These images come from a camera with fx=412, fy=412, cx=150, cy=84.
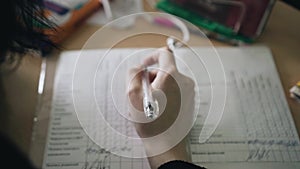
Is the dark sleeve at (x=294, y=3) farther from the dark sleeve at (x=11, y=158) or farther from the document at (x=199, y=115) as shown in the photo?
the dark sleeve at (x=11, y=158)

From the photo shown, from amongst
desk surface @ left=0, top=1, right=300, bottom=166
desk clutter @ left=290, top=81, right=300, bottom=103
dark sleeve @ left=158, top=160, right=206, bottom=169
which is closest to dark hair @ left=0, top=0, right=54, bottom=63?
desk surface @ left=0, top=1, right=300, bottom=166

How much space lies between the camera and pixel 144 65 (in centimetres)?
68

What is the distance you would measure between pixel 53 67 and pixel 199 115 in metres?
0.27

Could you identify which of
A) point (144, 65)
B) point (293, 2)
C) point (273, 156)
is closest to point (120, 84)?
point (144, 65)

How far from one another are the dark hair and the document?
4.5 inches

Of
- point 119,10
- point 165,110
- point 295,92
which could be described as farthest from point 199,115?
point 119,10

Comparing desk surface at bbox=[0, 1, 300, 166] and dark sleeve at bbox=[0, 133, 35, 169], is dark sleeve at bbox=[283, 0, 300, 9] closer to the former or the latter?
desk surface at bbox=[0, 1, 300, 166]

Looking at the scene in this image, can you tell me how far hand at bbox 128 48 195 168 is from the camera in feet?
2.01

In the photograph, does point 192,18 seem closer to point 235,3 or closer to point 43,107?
point 235,3

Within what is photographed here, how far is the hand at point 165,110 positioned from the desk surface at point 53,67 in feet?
0.37

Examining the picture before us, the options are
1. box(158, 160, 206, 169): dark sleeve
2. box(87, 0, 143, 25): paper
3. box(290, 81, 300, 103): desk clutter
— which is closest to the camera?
box(158, 160, 206, 169): dark sleeve

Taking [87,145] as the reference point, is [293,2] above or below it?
above

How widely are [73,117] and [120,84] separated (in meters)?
0.09

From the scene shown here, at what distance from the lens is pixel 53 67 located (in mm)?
737
